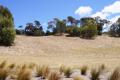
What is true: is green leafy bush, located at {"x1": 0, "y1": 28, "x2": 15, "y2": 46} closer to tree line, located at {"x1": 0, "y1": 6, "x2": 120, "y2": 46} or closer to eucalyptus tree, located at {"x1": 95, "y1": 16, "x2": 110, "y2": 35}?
tree line, located at {"x1": 0, "y1": 6, "x2": 120, "y2": 46}

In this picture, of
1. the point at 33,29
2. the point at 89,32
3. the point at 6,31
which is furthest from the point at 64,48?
the point at 33,29

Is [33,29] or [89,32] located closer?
[89,32]

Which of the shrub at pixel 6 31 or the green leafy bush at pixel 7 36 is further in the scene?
the shrub at pixel 6 31

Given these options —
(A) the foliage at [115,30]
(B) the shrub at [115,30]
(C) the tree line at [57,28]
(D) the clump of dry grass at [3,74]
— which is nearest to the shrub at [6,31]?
(C) the tree line at [57,28]

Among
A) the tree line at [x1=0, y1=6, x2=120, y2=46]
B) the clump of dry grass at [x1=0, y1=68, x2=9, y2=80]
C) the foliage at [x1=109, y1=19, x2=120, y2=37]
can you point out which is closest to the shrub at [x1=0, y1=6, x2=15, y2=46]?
the tree line at [x1=0, y1=6, x2=120, y2=46]

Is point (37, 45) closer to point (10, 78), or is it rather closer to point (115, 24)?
point (115, 24)

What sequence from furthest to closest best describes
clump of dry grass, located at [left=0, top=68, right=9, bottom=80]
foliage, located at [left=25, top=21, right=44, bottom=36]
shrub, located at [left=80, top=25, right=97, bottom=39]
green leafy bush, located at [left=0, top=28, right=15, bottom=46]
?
foliage, located at [left=25, top=21, right=44, bottom=36] → shrub, located at [left=80, top=25, right=97, bottom=39] → green leafy bush, located at [left=0, top=28, right=15, bottom=46] → clump of dry grass, located at [left=0, top=68, right=9, bottom=80]

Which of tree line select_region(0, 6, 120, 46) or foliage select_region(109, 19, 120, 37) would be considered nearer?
tree line select_region(0, 6, 120, 46)

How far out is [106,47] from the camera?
6688 centimetres

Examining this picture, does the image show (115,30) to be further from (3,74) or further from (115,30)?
(3,74)

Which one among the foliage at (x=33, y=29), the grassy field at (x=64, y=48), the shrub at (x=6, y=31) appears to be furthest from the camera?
the foliage at (x=33, y=29)

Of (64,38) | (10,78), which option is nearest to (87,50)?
(64,38)

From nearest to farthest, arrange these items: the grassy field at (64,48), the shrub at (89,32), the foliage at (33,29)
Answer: the grassy field at (64,48) → the shrub at (89,32) → the foliage at (33,29)

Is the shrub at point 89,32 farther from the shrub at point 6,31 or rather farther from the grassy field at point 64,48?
the shrub at point 6,31
